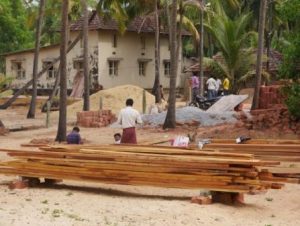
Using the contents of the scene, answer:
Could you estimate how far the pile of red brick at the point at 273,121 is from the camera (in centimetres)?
1794

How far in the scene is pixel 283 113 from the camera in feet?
60.2

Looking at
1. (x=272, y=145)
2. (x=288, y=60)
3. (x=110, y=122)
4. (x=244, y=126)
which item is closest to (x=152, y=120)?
Result: (x=110, y=122)

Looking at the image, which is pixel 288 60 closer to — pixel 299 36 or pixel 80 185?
pixel 299 36

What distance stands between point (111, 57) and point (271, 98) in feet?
84.2

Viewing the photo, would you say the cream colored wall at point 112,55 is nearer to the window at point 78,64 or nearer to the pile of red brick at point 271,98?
the window at point 78,64

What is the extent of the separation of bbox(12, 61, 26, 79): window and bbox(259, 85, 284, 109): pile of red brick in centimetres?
3188

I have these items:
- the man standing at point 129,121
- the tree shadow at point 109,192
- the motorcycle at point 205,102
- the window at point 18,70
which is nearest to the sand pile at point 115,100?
the motorcycle at point 205,102

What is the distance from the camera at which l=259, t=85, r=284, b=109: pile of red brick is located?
19.3m

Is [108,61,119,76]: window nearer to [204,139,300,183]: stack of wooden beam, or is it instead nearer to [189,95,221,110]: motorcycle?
[189,95,221,110]: motorcycle

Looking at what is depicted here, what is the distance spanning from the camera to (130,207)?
10.5m

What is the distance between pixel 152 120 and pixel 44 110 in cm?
1068

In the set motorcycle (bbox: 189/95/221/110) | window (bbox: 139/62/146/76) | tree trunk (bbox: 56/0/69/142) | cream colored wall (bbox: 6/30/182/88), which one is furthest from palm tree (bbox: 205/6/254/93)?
tree trunk (bbox: 56/0/69/142)

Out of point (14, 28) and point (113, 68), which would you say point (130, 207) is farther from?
point (14, 28)

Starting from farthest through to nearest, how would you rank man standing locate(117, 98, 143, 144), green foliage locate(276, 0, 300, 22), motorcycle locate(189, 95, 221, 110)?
motorcycle locate(189, 95, 221, 110) < green foliage locate(276, 0, 300, 22) < man standing locate(117, 98, 143, 144)
